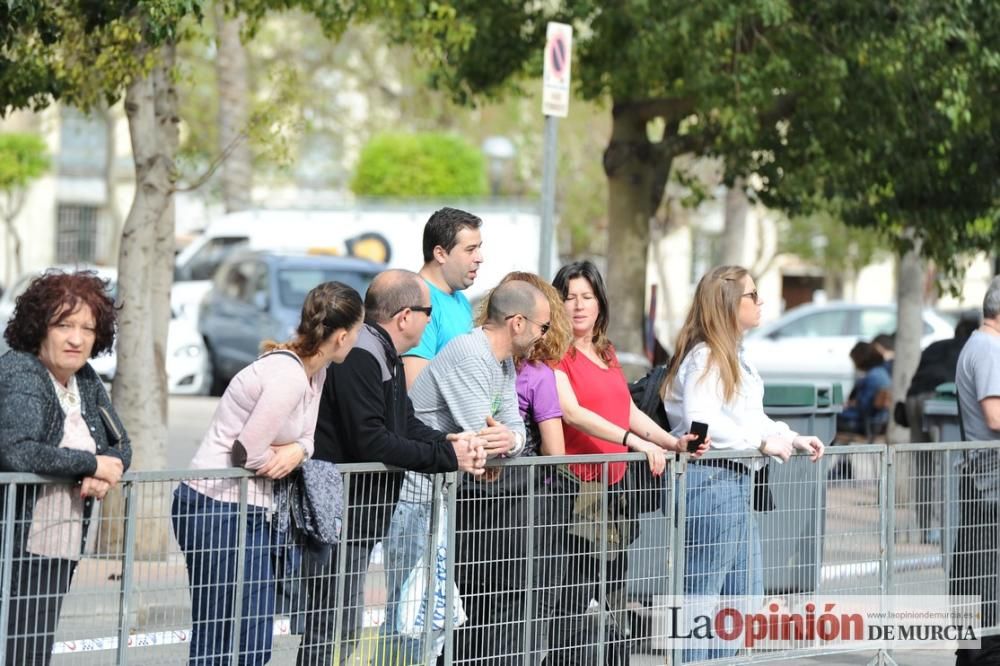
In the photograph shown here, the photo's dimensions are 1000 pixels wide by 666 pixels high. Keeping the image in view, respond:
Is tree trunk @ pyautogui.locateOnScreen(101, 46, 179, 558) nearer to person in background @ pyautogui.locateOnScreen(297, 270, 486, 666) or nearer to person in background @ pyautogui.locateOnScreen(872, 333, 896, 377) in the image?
person in background @ pyautogui.locateOnScreen(297, 270, 486, 666)

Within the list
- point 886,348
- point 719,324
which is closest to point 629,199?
point 886,348

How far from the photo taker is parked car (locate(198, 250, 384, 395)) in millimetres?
22125

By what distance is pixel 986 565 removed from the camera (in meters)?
7.79

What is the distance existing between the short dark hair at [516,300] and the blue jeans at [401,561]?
0.78 m

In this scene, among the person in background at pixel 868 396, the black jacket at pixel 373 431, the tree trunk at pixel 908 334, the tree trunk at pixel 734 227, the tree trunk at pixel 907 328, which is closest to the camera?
the black jacket at pixel 373 431

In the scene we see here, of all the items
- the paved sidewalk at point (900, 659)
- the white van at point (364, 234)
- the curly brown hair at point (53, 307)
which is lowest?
the paved sidewalk at point (900, 659)

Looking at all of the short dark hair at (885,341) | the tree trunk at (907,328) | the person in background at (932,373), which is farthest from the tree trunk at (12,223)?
the person in background at (932,373)

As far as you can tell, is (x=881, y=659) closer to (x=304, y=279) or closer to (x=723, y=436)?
(x=723, y=436)

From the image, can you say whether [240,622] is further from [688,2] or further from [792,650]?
[688,2]

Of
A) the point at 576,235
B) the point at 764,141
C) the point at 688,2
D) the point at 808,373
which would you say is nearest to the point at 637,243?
the point at 764,141

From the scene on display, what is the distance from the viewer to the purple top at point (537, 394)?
265 inches

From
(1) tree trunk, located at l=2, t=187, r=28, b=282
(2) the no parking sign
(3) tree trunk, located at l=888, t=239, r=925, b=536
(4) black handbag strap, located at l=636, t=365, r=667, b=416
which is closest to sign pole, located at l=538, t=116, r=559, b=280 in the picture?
(2) the no parking sign

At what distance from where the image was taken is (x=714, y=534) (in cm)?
687

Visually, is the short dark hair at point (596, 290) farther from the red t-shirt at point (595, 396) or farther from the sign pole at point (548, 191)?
the sign pole at point (548, 191)
